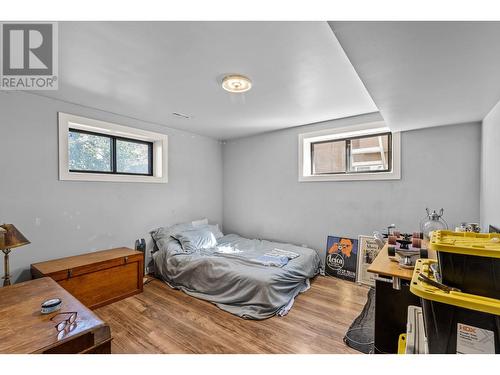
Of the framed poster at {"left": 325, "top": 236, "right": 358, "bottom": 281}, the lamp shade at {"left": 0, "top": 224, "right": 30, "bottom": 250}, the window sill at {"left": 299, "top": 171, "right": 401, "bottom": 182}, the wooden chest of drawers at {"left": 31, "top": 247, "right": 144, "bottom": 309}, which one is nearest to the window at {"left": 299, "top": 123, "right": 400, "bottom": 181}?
the window sill at {"left": 299, "top": 171, "right": 401, "bottom": 182}

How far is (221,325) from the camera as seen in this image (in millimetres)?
2061

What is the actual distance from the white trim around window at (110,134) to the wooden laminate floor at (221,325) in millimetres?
1542

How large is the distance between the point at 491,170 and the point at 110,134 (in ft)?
14.0

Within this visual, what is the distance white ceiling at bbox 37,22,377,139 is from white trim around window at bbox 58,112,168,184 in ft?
0.72

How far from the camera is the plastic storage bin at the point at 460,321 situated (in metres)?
0.71

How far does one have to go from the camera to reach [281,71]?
1854 mm

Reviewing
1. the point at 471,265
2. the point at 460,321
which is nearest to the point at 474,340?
the point at 460,321

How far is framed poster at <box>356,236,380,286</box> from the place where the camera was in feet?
9.26

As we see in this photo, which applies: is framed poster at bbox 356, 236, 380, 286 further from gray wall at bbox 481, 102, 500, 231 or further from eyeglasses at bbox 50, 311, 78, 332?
eyeglasses at bbox 50, 311, 78, 332

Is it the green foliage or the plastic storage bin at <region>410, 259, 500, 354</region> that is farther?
the green foliage

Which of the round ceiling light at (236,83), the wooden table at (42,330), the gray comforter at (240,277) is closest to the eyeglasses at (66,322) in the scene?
the wooden table at (42,330)

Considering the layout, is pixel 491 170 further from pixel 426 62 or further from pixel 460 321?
pixel 460 321
